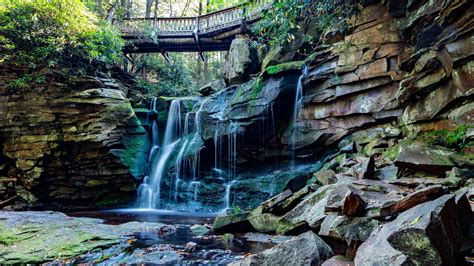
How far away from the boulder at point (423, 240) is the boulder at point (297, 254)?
0.58m

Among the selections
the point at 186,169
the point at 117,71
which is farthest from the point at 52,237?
the point at 117,71

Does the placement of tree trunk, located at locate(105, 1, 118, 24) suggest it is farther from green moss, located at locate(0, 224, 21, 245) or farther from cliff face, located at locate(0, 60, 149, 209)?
green moss, located at locate(0, 224, 21, 245)

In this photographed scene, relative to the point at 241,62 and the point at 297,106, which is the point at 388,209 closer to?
the point at 297,106

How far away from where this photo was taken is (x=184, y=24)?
768 inches

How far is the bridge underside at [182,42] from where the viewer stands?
1866cm

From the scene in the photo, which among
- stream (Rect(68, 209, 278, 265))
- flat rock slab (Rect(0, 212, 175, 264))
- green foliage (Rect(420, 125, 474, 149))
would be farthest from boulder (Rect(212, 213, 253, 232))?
green foliage (Rect(420, 125, 474, 149))

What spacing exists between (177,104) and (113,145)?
13.2 feet

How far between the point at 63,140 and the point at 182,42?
9.69m

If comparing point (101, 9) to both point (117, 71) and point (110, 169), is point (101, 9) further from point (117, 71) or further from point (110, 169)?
point (110, 169)

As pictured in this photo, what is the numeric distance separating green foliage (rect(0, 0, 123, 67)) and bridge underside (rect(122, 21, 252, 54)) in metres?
4.77

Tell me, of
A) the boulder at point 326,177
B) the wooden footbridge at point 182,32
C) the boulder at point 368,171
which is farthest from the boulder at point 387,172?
the wooden footbridge at point 182,32

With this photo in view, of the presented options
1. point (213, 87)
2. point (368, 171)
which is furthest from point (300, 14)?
point (213, 87)

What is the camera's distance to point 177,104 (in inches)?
620

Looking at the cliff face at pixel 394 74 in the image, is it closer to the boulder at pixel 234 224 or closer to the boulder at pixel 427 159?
the boulder at pixel 427 159
